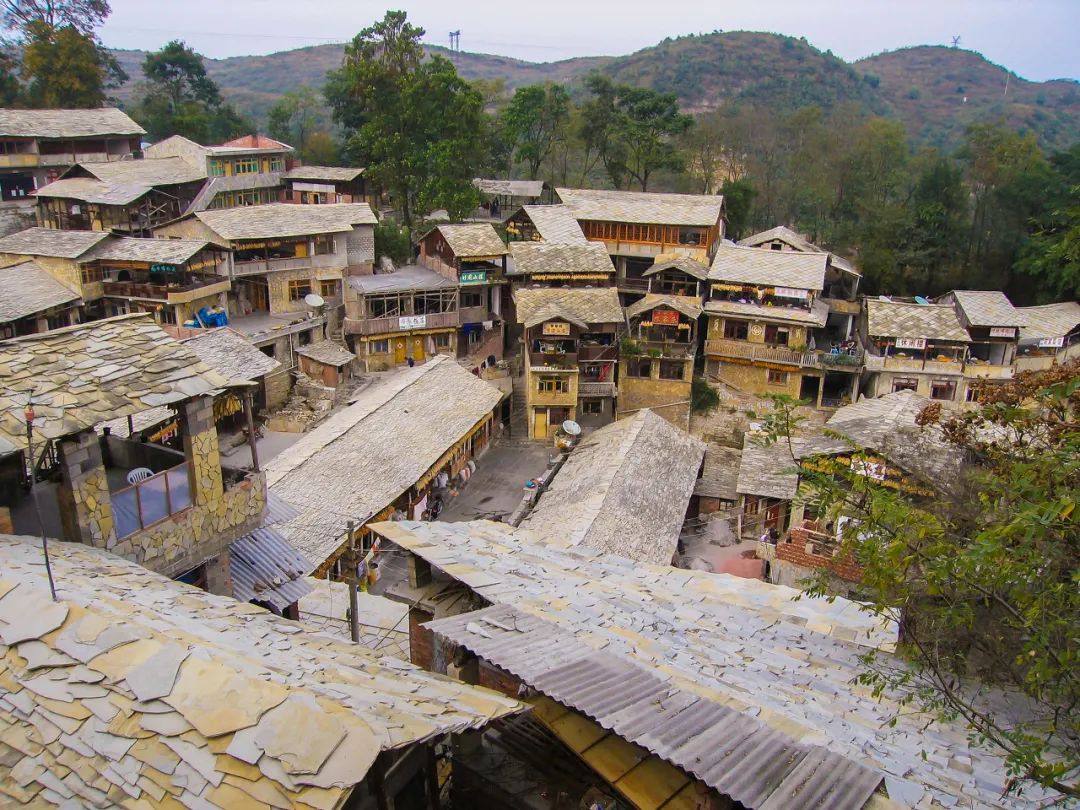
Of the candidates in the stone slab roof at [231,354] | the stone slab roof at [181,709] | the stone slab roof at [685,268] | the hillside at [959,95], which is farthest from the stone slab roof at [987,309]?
the hillside at [959,95]

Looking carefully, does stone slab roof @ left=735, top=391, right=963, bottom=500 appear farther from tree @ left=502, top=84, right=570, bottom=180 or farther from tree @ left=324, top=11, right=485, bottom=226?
tree @ left=502, top=84, right=570, bottom=180

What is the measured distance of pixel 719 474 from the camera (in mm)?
36844

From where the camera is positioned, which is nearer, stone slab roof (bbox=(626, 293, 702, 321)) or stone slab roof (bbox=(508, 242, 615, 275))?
stone slab roof (bbox=(626, 293, 702, 321))

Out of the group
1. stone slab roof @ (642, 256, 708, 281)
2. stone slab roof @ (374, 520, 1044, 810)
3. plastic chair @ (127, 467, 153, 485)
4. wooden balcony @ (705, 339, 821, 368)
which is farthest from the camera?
stone slab roof @ (642, 256, 708, 281)

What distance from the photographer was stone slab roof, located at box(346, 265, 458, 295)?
43906mm

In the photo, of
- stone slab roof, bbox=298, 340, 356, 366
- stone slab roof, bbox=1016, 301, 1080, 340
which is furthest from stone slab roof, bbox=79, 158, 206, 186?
stone slab roof, bbox=1016, 301, 1080, 340

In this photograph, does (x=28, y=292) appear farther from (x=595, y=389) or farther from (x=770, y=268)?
(x=770, y=268)

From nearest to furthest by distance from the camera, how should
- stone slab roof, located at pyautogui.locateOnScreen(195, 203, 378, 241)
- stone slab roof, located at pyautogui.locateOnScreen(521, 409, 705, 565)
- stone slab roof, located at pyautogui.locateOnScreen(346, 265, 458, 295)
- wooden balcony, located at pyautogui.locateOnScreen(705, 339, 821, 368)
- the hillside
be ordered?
stone slab roof, located at pyautogui.locateOnScreen(521, 409, 705, 565)
wooden balcony, located at pyautogui.locateOnScreen(705, 339, 821, 368)
stone slab roof, located at pyautogui.locateOnScreen(195, 203, 378, 241)
stone slab roof, located at pyautogui.locateOnScreen(346, 265, 458, 295)
the hillside

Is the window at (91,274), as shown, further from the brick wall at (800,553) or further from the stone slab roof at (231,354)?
the brick wall at (800,553)

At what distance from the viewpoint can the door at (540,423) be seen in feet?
132

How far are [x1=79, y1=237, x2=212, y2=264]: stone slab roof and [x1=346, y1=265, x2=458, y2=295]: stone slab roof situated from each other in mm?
7650

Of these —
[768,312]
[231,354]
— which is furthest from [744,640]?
[768,312]

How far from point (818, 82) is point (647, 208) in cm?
9503

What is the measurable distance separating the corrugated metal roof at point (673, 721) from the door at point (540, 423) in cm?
2843
